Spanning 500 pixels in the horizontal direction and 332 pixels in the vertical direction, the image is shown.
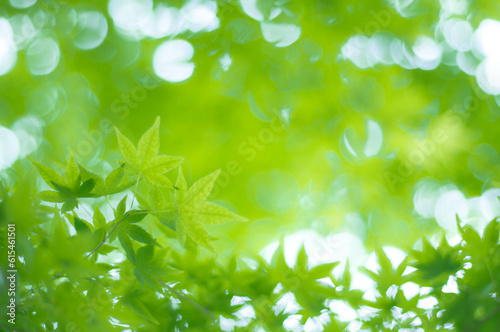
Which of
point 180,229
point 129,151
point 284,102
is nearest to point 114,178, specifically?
point 129,151

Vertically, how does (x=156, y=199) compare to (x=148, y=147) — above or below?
below

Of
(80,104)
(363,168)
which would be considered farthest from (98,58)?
(363,168)

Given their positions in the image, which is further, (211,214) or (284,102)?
(284,102)

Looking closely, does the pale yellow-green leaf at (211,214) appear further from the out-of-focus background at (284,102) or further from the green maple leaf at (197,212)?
the out-of-focus background at (284,102)

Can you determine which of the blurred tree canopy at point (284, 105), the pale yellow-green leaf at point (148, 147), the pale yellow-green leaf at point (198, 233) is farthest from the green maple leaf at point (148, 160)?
the blurred tree canopy at point (284, 105)

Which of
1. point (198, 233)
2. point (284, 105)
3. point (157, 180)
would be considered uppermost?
point (284, 105)

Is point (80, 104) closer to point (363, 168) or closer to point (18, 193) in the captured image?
point (363, 168)

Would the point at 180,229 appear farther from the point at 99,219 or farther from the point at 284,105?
the point at 284,105
